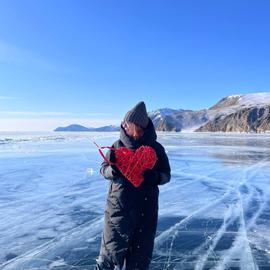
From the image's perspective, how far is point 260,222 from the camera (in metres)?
5.99

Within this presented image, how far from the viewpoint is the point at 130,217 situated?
10.3 ft

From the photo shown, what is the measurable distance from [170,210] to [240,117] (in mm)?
98052

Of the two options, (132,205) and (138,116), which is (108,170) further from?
(138,116)


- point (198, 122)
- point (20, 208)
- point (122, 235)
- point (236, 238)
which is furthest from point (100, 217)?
point (198, 122)

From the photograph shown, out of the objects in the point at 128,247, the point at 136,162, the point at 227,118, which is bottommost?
the point at 128,247

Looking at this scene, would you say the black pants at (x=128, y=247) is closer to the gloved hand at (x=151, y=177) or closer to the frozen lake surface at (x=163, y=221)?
the gloved hand at (x=151, y=177)

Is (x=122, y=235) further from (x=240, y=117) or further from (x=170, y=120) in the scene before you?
(x=170, y=120)

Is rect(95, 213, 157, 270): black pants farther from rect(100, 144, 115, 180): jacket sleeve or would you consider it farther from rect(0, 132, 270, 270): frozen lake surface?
rect(0, 132, 270, 270): frozen lake surface

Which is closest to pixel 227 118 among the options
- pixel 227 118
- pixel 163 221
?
pixel 227 118

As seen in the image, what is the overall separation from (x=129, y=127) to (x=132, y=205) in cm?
61

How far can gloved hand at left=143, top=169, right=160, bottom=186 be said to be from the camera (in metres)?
3.13

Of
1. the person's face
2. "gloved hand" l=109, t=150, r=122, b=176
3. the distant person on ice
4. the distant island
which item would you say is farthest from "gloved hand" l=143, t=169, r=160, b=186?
the distant island

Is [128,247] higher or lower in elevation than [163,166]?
lower

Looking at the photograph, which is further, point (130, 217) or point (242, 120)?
point (242, 120)
